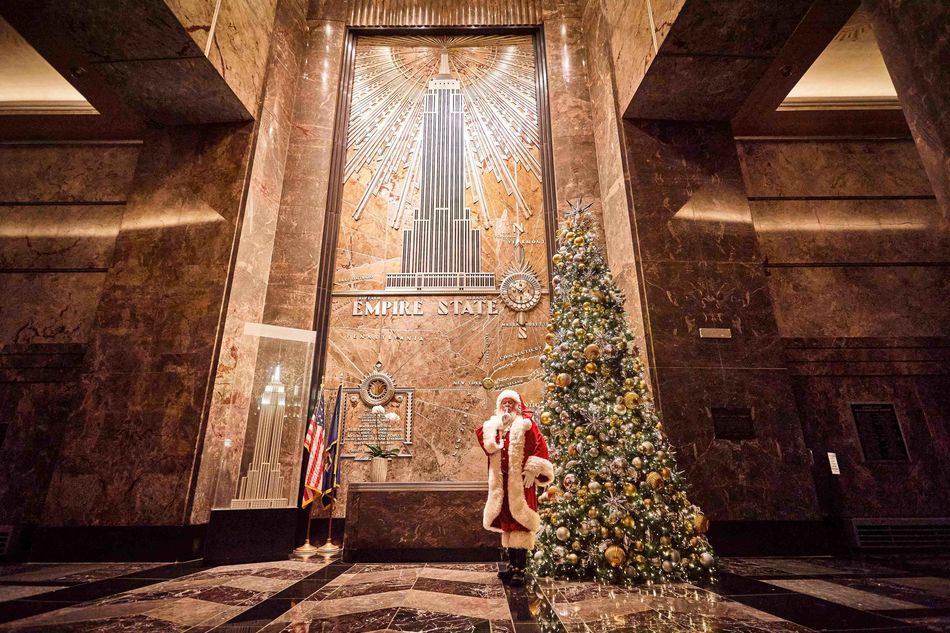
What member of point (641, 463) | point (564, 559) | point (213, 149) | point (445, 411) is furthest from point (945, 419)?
point (213, 149)

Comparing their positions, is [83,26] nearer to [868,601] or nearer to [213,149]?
[213,149]

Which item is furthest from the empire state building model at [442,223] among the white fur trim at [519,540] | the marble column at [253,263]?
the white fur trim at [519,540]

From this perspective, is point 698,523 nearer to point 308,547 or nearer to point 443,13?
point 308,547

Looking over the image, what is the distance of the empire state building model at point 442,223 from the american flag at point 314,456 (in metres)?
2.34

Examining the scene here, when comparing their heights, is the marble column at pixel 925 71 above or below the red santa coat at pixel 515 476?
above

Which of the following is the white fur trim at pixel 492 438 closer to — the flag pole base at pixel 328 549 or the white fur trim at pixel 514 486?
the white fur trim at pixel 514 486

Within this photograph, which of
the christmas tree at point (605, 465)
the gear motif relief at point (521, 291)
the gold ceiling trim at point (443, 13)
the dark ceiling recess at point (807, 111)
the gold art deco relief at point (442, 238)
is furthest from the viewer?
the gold ceiling trim at point (443, 13)

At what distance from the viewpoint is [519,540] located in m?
3.40

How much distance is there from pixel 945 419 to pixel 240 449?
31.2 ft

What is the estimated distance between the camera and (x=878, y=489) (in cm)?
571

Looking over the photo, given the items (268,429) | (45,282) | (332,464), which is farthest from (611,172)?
(45,282)

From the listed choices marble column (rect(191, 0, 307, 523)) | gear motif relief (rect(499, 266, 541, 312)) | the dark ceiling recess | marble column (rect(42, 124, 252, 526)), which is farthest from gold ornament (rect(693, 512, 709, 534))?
the dark ceiling recess

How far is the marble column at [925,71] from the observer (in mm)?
2629

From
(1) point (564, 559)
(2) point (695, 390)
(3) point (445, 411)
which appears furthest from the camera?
(3) point (445, 411)
